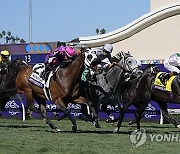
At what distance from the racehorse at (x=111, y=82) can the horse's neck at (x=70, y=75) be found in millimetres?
1021

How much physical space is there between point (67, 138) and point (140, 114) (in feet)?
9.11

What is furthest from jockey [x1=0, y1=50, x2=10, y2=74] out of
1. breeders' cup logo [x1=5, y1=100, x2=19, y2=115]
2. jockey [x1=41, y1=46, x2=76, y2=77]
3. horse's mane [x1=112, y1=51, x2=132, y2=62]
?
→ breeders' cup logo [x1=5, y1=100, x2=19, y2=115]

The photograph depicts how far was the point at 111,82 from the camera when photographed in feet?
44.6

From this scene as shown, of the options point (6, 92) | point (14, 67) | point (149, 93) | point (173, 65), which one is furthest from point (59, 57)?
point (6, 92)

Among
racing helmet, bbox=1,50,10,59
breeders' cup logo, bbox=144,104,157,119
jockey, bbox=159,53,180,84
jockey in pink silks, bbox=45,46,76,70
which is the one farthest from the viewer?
breeders' cup logo, bbox=144,104,157,119

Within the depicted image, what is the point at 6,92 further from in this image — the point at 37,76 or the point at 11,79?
the point at 37,76

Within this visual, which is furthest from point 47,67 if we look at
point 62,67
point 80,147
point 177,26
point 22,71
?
point 177,26

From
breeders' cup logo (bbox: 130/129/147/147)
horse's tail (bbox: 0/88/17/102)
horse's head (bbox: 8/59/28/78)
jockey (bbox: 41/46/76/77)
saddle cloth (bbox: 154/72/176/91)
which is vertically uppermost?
jockey (bbox: 41/46/76/77)

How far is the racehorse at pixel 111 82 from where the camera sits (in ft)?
41.3

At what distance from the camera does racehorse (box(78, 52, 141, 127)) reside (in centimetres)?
1260

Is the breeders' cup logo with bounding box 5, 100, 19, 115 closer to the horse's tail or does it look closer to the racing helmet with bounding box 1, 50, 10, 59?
the horse's tail

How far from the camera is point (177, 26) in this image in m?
29.7

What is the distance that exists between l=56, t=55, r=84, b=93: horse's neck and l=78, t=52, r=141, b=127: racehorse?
3.35ft

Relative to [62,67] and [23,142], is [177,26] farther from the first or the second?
[23,142]
